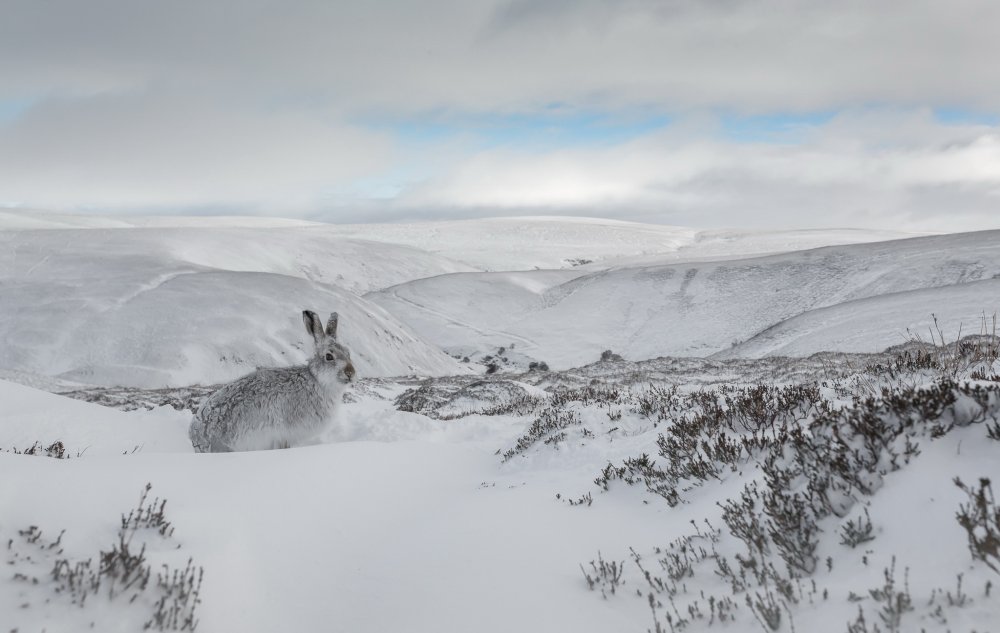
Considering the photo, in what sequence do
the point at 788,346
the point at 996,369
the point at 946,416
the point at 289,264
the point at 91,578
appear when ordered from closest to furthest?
the point at 91,578 → the point at 946,416 → the point at 996,369 → the point at 788,346 → the point at 289,264

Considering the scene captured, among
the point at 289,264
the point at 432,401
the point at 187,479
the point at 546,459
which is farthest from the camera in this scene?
the point at 289,264

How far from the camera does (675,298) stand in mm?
47406

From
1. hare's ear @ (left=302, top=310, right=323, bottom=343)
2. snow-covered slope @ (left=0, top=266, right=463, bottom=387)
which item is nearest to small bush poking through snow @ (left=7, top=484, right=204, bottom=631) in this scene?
hare's ear @ (left=302, top=310, right=323, bottom=343)

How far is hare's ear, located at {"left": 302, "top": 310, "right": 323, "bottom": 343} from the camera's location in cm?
846

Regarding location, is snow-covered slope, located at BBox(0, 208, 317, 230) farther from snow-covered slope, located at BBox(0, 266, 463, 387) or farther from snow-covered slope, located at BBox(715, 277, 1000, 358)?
snow-covered slope, located at BBox(715, 277, 1000, 358)

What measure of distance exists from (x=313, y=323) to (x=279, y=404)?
1.17 m

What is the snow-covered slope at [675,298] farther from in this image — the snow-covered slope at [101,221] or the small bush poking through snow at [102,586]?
the snow-covered slope at [101,221]

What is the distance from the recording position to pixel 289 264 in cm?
6250

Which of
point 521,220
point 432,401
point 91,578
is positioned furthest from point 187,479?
point 521,220

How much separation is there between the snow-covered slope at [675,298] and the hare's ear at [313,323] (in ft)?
106

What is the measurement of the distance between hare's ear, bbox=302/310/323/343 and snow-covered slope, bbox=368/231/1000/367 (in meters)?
32.4

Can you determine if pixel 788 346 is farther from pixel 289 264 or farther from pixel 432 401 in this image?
pixel 289 264

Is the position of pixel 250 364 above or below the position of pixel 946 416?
below

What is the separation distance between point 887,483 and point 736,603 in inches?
46.7
